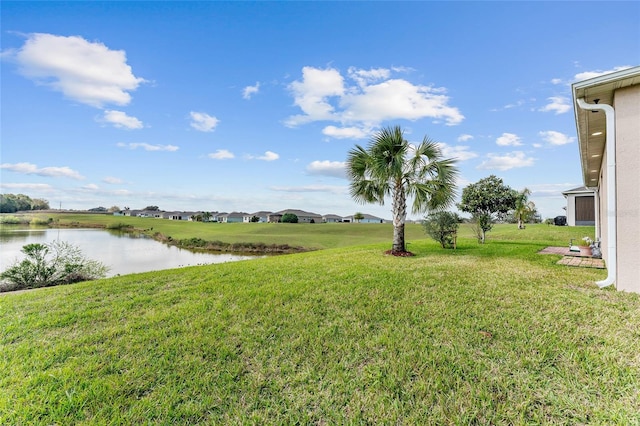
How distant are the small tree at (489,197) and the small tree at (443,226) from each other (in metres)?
7.10

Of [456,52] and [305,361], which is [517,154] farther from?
[305,361]

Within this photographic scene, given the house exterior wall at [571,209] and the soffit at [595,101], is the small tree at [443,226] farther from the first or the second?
the house exterior wall at [571,209]

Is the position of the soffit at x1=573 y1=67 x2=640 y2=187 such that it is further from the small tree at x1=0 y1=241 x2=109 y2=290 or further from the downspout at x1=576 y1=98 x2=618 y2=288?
the small tree at x1=0 y1=241 x2=109 y2=290

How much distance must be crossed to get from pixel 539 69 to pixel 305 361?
39.5 ft

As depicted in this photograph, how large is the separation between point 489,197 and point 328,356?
18396mm

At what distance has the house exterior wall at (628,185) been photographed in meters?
4.25

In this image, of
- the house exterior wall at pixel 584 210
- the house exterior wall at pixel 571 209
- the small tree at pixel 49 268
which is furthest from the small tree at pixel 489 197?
the small tree at pixel 49 268

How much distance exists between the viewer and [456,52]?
1020cm

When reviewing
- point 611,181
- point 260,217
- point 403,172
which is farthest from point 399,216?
point 260,217

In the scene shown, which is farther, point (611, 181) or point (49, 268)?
point (49, 268)

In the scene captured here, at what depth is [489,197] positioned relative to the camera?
681 inches

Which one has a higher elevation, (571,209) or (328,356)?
(571,209)

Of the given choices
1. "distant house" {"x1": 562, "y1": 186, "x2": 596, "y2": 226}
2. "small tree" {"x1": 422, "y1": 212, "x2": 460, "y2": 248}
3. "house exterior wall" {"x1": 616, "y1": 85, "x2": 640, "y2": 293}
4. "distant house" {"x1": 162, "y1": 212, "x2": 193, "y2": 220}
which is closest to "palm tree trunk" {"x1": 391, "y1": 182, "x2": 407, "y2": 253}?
"small tree" {"x1": 422, "y1": 212, "x2": 460, "y2": 248}

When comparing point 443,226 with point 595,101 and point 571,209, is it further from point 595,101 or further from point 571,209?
point 571,209
